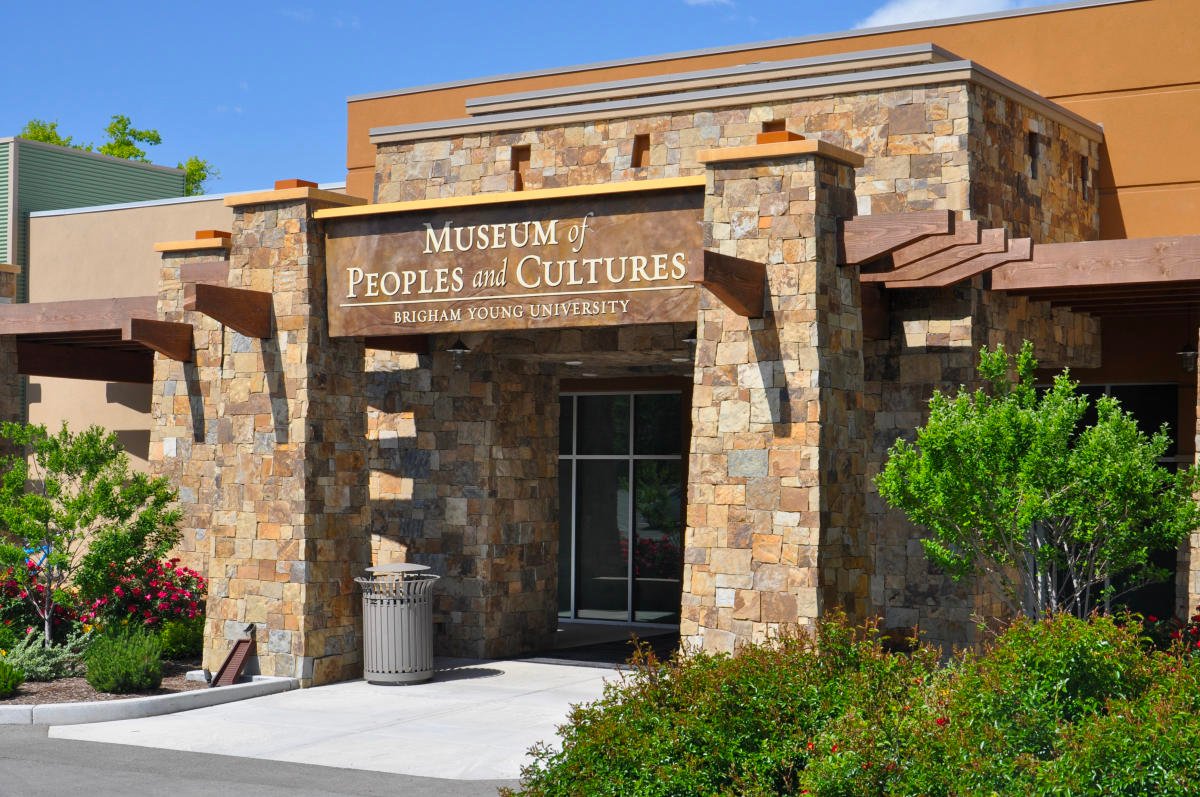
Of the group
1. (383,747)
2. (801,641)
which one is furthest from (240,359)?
(801,641)

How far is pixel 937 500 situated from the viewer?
1200 cm

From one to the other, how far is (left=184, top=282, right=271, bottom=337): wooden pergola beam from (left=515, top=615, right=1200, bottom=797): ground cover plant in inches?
320

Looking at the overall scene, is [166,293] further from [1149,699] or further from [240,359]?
[1149,699]

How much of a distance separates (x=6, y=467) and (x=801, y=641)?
51.4 feet

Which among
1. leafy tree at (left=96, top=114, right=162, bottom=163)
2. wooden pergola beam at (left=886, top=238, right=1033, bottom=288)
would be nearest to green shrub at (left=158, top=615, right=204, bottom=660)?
wooden pergola beam at (left=886, top=238, right=1033, bottom=288)

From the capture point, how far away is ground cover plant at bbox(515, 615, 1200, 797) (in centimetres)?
754

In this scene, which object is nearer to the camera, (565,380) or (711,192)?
(711,192)

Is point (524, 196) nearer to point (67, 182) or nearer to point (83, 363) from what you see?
point (83, 363)

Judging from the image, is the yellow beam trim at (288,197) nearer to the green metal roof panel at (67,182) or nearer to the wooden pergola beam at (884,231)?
the wooden pergola beam at (884,231)

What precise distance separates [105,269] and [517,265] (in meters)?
13.4

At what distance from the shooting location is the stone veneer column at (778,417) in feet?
44.2

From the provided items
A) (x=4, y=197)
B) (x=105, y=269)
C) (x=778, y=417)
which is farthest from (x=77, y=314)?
(x=778, y=417)

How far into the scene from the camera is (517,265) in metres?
15.5

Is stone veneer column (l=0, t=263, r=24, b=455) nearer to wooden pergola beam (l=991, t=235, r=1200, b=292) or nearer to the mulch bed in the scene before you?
the mulch bed
